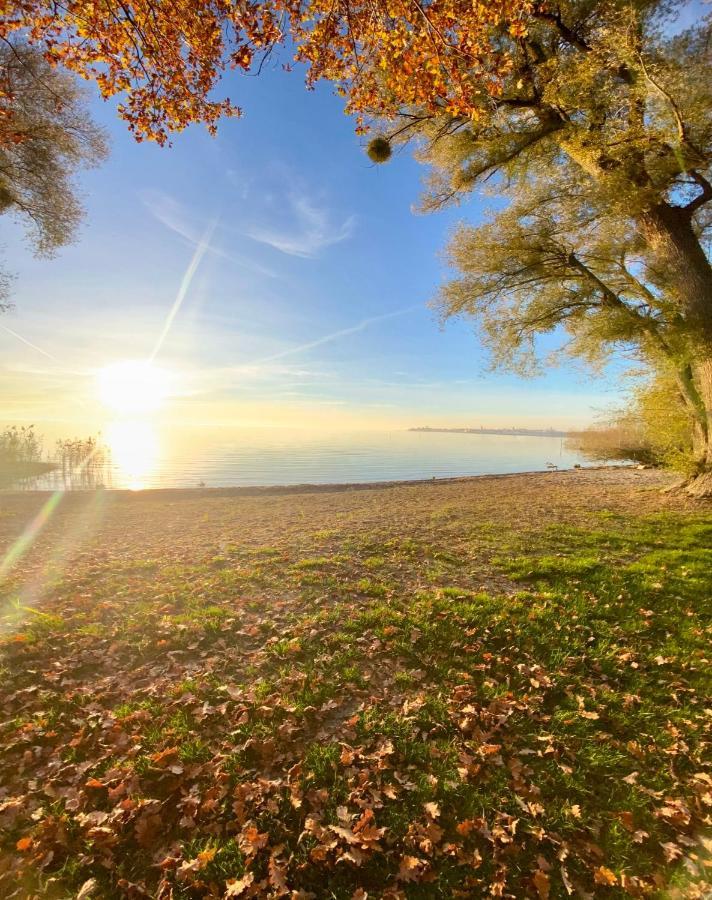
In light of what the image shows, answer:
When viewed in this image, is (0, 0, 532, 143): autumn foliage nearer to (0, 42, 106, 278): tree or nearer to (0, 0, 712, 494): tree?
(0, 0, 712, 494): tree

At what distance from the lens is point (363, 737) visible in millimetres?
4199

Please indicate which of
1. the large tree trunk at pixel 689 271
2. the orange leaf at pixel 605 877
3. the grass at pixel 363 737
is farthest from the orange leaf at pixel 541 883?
the large tree trunk at pixel 689 271

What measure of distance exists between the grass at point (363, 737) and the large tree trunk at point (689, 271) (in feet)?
25.1

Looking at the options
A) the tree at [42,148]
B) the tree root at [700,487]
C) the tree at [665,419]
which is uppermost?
the tree at [42,148]

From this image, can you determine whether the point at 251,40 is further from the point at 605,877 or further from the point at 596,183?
the point at 596,183

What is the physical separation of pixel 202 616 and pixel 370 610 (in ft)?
9.43

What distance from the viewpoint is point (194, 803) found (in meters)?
3.45

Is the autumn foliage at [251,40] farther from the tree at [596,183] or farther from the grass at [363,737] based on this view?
the grass at [363,737]

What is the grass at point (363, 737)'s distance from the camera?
3.03 meters

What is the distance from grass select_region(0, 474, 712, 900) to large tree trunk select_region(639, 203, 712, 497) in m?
7.64

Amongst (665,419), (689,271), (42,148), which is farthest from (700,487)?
(42,148)

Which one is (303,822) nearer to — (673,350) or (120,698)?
(120,698)

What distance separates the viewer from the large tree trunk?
11609mm

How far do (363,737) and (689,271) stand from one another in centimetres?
1508
